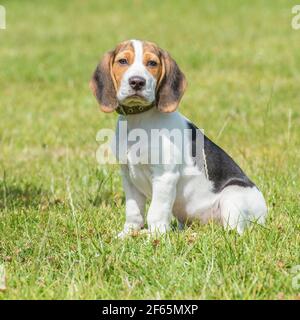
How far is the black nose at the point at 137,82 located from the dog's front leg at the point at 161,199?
0.59 metres

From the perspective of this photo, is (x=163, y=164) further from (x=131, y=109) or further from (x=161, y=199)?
(x=131, y=109)

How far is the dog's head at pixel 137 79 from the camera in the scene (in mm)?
4914

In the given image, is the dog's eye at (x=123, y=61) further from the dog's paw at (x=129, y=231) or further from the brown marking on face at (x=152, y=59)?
the dog's paw at (x=129, y=231)

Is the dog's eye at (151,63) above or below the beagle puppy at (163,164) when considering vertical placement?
above

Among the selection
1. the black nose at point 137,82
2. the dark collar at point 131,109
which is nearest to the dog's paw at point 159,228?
the dark collar at point 131,109

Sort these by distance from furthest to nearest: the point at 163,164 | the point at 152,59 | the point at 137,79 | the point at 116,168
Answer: the point at 116,168, the point at 163,164, the point at 152,59, the point at 137,79

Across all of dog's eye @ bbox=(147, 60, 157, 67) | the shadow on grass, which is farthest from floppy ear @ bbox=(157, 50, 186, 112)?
the shadow on grass

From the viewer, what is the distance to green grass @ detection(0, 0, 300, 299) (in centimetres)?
425

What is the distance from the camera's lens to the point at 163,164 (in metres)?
5.12

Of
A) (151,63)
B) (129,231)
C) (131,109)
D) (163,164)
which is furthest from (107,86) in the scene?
(129,231)

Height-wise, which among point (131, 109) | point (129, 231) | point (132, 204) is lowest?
point (129, 231)

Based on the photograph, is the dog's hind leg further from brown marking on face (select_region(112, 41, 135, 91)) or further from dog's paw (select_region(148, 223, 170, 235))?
brown marking on face (select_region(112, 41, 135, 91))

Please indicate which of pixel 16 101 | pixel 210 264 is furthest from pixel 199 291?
pixel 16 101

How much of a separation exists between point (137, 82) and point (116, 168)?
2416 millimetres
